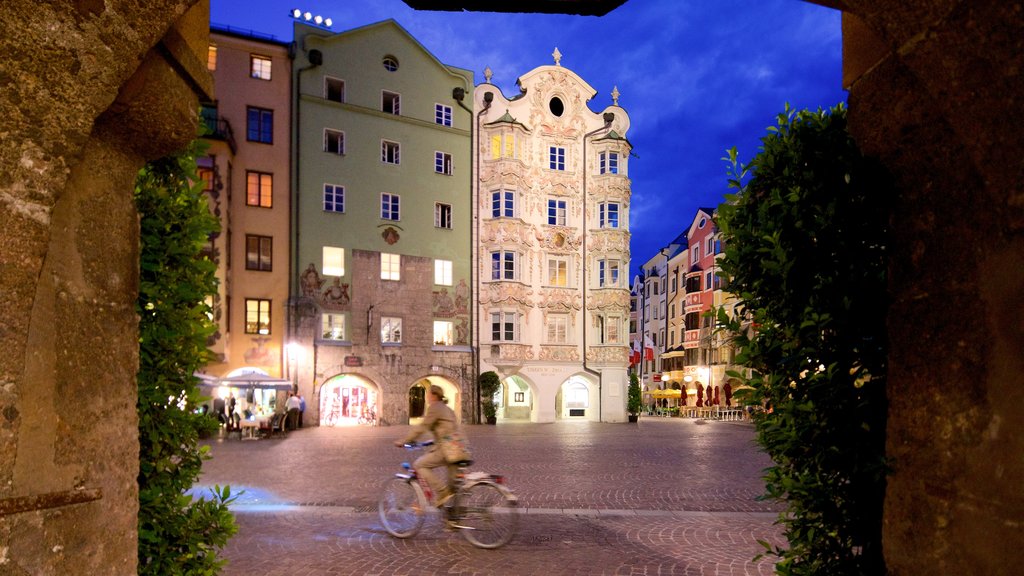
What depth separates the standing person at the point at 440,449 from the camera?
7754mm

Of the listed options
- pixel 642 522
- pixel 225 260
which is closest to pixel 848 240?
pixel 642 522

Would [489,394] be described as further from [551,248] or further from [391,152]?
[391,152]

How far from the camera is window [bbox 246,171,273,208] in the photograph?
97.4 feet

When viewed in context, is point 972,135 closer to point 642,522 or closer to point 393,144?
point 642,522

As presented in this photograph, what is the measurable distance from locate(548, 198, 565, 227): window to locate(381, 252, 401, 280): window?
944 cm

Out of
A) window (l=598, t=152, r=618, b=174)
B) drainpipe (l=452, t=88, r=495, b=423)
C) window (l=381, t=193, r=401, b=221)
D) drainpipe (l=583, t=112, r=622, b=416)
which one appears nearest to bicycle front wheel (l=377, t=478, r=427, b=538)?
window (l=381, t=193, r=401, b=221)

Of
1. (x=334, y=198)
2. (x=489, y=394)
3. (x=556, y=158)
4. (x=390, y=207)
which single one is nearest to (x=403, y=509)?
(x=334, y=198)

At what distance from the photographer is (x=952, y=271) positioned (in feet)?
8.68

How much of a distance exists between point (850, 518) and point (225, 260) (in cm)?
2789

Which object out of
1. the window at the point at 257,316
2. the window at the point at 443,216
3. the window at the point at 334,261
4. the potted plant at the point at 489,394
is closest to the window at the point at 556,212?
the window at the point at 443,216

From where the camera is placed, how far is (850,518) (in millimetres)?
3188

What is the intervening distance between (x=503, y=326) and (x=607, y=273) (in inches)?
284

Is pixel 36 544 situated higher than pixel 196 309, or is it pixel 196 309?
pixel 196 309

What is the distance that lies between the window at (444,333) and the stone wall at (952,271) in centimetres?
3121
